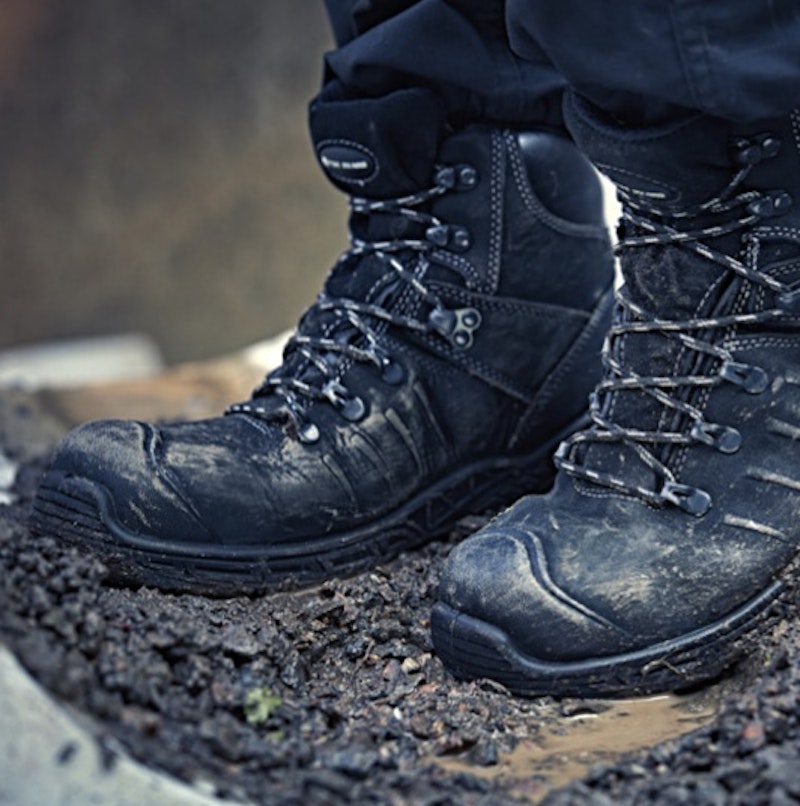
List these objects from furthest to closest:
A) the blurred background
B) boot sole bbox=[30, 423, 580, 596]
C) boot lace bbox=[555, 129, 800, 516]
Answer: the blurred background < boot sole bbox=[30, 423, 580, 596] < boot lace bbox=[555, 129, 800, 516]

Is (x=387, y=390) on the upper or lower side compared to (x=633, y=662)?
upper

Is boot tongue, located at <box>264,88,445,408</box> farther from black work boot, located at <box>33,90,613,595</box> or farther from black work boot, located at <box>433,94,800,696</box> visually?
black work boot, located at <box>433,94,800,696</box>

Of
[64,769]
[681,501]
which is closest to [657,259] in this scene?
[681,501]

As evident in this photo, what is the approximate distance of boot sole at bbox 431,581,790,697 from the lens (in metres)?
1.19

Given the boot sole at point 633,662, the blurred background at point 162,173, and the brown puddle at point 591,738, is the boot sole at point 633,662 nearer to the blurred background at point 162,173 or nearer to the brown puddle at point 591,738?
the brown puddle at point 591,738

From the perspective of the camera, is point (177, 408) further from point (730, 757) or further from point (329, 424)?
point (730, 757)

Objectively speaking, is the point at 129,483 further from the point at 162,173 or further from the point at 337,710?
the point at 162,173

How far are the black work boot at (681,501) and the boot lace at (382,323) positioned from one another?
278 mm

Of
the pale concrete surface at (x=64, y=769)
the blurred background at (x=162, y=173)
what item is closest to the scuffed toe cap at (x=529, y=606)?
the pale concrete surface at (x=64, y=769)

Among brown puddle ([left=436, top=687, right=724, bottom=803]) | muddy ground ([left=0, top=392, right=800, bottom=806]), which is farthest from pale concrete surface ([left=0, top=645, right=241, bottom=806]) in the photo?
brown puddle ([left=436, top=687, right=724, bottom=803])

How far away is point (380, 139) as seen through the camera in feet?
4.69

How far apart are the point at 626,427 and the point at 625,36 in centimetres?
38

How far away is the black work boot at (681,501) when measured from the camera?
3.89 ft

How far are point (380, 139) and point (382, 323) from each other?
21 cm
